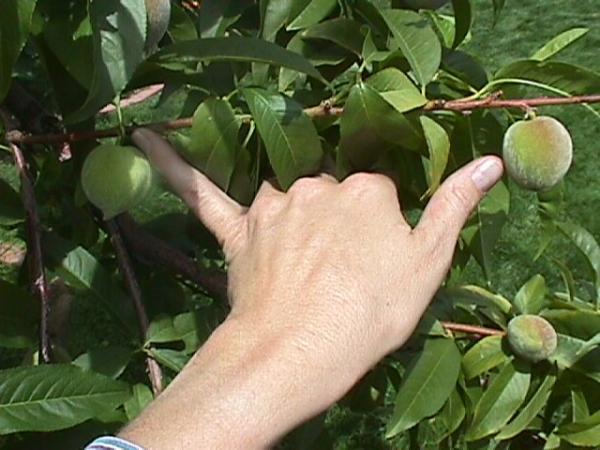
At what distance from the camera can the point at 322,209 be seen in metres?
1.11

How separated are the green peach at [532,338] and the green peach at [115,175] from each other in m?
0.49

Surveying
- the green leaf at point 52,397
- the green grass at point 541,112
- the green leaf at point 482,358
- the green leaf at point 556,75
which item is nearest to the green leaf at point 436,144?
the green leaf at point 556,75

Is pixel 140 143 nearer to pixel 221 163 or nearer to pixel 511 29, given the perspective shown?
pixel 221 163

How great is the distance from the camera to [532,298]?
56.7 inches

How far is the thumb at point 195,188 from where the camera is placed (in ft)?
3.89

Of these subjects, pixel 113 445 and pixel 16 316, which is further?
pixel 16 316

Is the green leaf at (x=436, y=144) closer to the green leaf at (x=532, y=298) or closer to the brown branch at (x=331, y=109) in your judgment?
the brown branch at (x=331, y=109)

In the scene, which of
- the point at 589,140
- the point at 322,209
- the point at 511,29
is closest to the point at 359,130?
the point at 322,209

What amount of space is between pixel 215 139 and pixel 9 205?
0.32 metres

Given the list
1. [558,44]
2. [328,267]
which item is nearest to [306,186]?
[328,267]

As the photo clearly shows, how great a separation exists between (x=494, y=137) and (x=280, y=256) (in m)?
0.30

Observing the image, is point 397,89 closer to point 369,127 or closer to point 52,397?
point 369,127

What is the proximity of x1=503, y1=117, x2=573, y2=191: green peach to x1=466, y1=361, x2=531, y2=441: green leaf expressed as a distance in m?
0.29

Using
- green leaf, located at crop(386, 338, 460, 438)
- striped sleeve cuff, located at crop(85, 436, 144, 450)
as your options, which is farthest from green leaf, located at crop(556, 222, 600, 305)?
striped sleeve cuff, located at crop(85, 436, 144, 450)
